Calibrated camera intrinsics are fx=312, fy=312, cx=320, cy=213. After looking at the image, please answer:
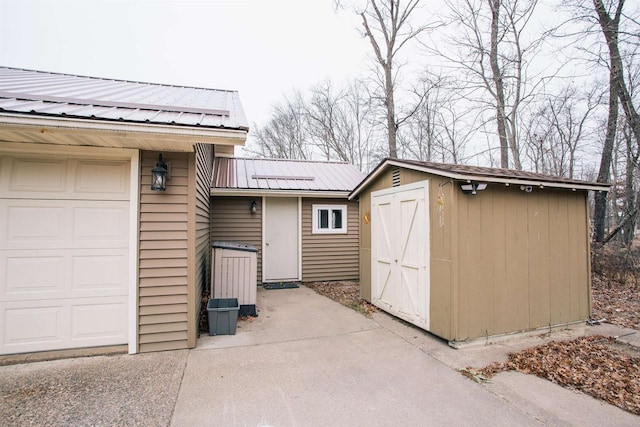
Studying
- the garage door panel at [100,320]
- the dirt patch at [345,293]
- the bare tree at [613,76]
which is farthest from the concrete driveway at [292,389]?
the bare tree at [613,76]

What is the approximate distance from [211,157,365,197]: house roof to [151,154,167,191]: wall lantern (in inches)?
136

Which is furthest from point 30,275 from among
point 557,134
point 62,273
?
point 557,134

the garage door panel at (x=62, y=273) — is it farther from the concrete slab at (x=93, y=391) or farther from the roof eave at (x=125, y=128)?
the roof eave at (x=125, y=128)

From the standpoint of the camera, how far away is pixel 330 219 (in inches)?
326

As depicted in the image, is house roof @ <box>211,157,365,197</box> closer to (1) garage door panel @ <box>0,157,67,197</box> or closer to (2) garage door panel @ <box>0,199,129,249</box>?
(2) garage door panel @ <box>0,199,129,249</box>

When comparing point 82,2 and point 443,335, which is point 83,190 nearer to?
point 443,335

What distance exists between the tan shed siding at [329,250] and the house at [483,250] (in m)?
3.05

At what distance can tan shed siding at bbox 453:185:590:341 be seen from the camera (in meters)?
3.96

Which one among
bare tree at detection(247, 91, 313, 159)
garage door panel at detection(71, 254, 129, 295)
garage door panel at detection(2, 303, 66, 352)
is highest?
bare tree at detection(247, 91, 313, 159)

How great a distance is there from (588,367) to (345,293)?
170 inches

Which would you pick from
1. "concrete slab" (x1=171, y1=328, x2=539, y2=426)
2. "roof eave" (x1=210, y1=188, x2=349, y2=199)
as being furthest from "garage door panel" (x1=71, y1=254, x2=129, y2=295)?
"roof eave" (x1=210, y1=188, x2=349, y2=199)

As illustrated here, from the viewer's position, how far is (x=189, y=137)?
10.6 feet

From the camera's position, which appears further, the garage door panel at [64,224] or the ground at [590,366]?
the garage door panel at [64,224]

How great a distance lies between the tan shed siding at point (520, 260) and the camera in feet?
→ 13.0
